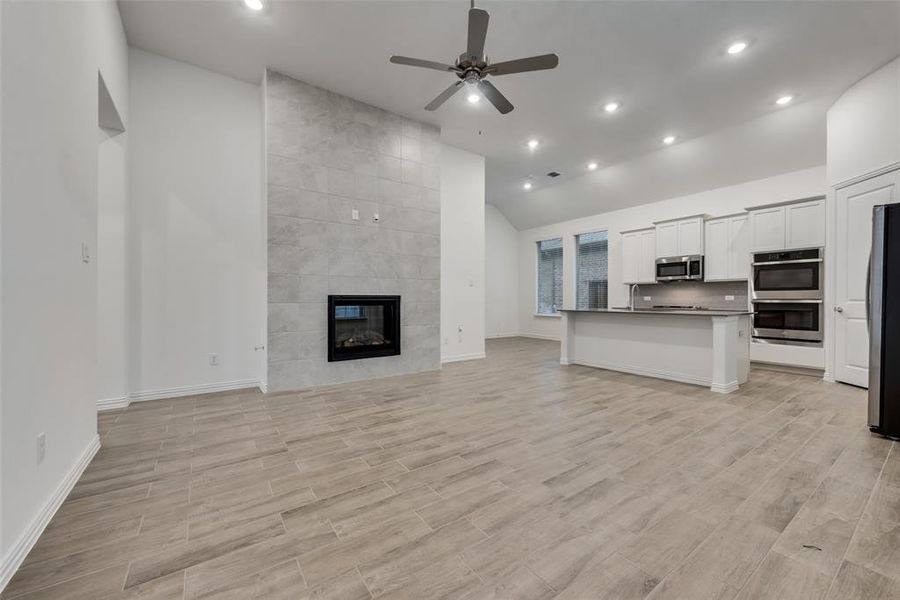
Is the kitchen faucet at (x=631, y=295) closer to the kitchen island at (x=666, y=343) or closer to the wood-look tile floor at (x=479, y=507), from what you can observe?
the kitchen island at (x=666, y=343)

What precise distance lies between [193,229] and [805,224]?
7.88 meters

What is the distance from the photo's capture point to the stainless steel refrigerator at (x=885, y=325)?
8.59 ft

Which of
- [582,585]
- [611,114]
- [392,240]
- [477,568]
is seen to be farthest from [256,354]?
[611,114]

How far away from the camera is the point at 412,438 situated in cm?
268

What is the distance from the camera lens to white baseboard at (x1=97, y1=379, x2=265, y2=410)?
3.36 meters

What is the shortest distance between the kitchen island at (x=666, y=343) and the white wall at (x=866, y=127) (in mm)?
1942

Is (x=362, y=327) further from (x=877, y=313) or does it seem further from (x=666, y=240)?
(x=666, y=240)

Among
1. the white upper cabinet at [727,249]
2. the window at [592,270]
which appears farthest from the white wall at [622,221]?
the white upper cabinet at [727,249]

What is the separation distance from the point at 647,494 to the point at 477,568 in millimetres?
1079

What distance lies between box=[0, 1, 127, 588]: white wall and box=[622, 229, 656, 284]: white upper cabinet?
25.8 feet

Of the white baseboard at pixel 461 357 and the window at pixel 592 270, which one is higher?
the window at pixel 592 270

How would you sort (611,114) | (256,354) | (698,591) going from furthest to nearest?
(611,114), (256,354), (698,591)

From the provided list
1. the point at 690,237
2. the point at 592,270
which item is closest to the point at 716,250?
the point at 690,237

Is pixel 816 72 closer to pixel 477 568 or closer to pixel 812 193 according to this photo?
pixel 812 193
